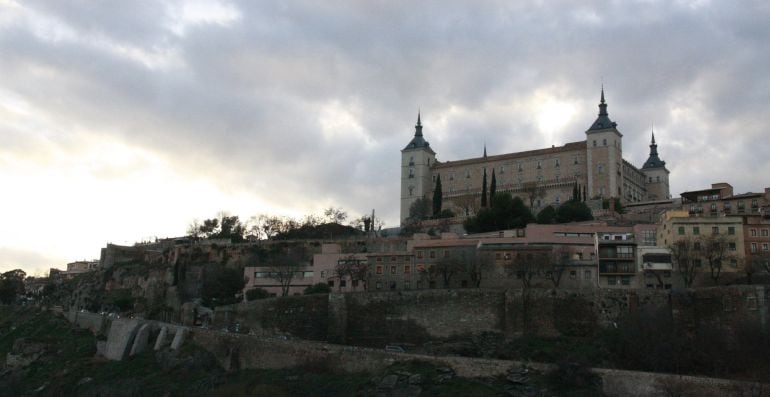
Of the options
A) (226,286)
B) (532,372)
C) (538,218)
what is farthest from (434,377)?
(538,218)

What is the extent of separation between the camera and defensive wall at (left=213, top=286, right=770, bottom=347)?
46.0m

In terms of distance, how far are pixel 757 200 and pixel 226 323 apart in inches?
2078

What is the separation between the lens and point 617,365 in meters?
42.2

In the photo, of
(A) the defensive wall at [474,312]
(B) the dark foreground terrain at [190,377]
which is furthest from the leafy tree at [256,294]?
(B) the dark foreground terrain at [190,377]

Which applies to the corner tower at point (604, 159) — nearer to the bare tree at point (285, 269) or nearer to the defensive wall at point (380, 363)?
the bare tree at point (285, 269)

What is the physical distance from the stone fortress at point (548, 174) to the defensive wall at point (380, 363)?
6222cm

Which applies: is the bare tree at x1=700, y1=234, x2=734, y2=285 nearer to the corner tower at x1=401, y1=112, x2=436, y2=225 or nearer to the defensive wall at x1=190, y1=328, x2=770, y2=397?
the defensive wall at x1=190, y1=328, x2=770, y2=397

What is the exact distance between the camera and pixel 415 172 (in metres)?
128

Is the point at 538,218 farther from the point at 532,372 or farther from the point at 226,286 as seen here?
the point at 532,372

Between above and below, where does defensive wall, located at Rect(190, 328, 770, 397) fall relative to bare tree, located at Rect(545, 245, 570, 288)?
below

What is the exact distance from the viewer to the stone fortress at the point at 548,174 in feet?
364

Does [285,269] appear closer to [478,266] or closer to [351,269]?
[351,269]

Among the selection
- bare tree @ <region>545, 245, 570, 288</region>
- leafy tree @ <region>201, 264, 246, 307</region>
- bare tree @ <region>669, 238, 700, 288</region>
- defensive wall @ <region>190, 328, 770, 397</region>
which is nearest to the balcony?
bare tree @ <region>545, 245, 570, 288</region>

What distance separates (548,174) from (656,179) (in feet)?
64.1
